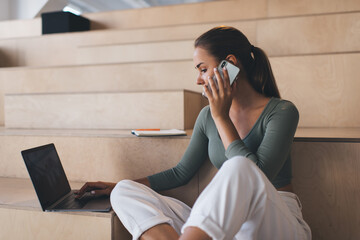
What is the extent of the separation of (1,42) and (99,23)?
0.79 metres

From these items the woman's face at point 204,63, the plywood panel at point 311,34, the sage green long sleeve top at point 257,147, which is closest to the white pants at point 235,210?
the sage green long sleeve top at point 257,147

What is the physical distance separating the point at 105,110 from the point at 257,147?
2.64 feet

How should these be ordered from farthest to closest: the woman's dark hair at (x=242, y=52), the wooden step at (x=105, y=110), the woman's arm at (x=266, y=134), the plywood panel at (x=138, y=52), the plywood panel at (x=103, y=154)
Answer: the plywood panel at (x=138, y=52) < the wooden step at (x=105, y=110) < the plywood panel at (x=103, y=154) < the woman's dark hair at (x=242, y=52) < the woman's arm at (x=266, y=134)

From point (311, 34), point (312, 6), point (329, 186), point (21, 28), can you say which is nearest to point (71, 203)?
point (329, 186)

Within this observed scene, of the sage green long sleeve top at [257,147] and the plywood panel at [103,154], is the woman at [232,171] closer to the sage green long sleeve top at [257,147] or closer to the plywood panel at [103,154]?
the sage green long sleeve top at [257,147]

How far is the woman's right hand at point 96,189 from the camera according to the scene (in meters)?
1.00

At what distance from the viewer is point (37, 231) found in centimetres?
97

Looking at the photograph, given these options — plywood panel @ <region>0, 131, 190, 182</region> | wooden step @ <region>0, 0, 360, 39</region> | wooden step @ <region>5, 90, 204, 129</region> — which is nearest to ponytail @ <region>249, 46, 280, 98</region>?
plywood panel @ <region>0, 131, 190, 182</region>

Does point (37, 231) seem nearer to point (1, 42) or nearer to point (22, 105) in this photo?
point (22, 105)

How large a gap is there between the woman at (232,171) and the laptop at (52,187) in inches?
2.5

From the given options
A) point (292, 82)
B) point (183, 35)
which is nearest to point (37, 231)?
point (292, 82)

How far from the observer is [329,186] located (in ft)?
3.32

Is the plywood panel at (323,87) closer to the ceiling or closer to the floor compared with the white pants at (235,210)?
closer to the ceiling

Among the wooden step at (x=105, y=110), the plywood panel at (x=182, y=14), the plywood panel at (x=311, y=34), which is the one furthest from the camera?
the plywood panel at (x=182, y=14)
